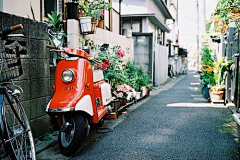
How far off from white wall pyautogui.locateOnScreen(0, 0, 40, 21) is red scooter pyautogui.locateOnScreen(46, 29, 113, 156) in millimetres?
1617

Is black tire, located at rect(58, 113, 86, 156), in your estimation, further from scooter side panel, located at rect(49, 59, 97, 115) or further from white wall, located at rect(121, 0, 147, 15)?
white wall, located at rect(121, 0, 147, 15)

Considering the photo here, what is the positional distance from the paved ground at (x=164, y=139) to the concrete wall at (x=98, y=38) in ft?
6.53


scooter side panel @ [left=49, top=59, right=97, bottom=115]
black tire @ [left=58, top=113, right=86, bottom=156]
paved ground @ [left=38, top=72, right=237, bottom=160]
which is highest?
scooter side panel @ [left=49, top=59, right=97, bottom=115]

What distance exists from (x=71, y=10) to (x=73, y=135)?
3466mm

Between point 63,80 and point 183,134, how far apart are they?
2358 millimetres

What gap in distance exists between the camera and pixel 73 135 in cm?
394

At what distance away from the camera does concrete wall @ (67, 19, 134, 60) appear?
642cm

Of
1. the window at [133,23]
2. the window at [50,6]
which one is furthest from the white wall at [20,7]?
the window at [133,23]

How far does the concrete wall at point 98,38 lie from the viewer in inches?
253

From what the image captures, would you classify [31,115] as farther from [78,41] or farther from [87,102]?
[78,41]

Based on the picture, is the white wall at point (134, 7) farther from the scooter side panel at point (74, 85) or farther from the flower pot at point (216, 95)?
the scooter side panel at point (74, 85)

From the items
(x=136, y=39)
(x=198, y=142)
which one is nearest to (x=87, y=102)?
(x=198, y=142)

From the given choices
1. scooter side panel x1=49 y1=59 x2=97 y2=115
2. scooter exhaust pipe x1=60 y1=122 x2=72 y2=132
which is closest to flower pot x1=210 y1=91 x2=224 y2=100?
scooter side panel x1=49 y1=59 x2=97 y2=115

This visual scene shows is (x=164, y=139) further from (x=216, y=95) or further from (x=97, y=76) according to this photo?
(x=216, y=95)
